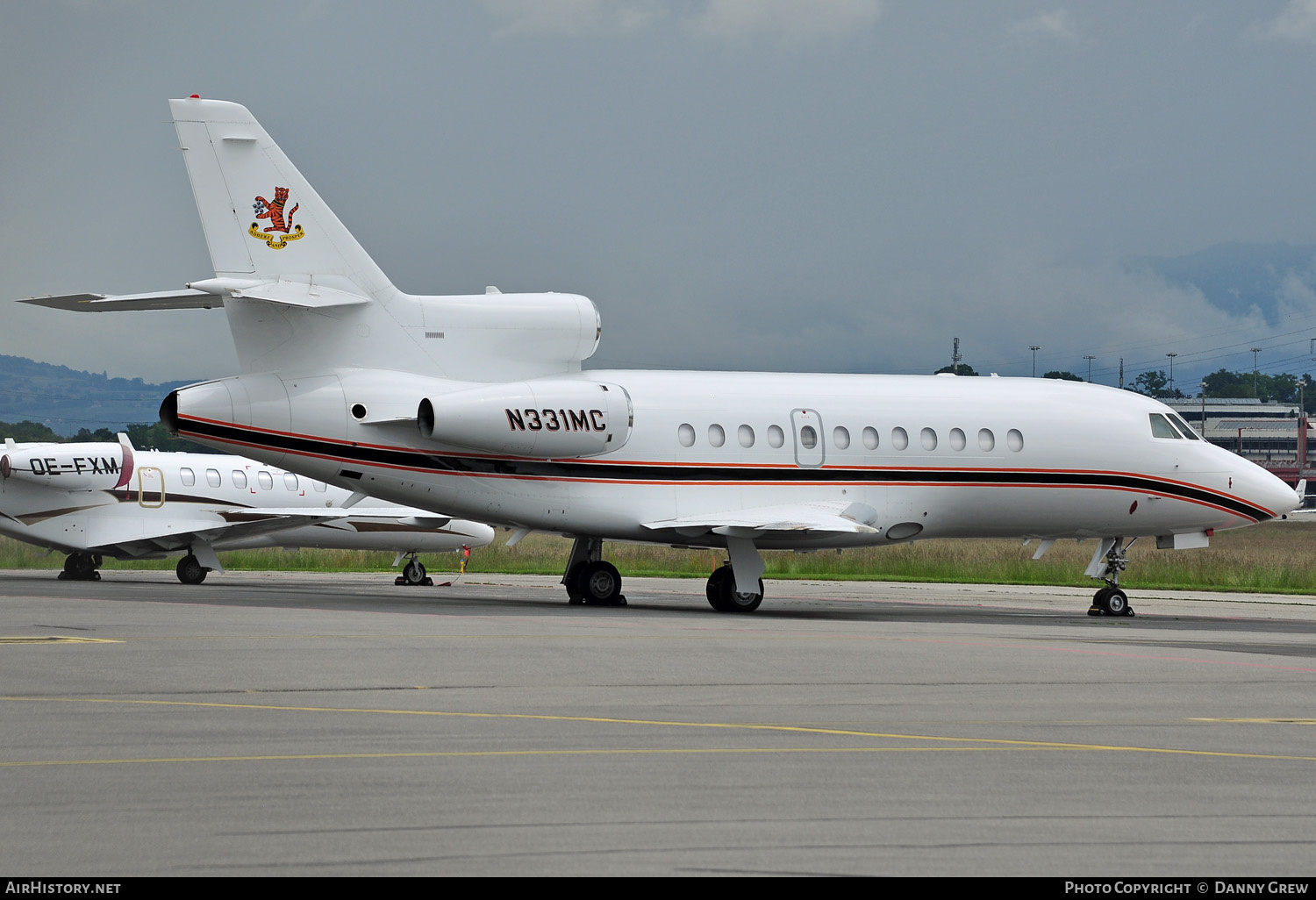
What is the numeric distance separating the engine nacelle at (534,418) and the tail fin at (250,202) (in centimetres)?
259

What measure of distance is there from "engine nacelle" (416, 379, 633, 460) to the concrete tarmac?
403cm

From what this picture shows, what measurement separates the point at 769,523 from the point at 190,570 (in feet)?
61.0

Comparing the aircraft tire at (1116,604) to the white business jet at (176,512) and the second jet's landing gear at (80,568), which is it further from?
the second jet's landing gear at (80,568)

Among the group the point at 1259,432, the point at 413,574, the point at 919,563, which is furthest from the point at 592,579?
the point at 1259,432

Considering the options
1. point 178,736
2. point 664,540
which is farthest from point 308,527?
point 178,736

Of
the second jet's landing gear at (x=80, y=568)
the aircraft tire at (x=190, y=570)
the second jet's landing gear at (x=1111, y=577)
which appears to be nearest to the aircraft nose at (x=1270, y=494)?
the second jet's landing gear at (x=1111, y=577)

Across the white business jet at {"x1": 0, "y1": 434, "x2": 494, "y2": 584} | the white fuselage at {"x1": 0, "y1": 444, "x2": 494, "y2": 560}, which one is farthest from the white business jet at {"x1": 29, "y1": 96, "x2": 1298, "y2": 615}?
the white business jet at {"x1": 0, "y1": 434, "x2": 494, "y2": 584}

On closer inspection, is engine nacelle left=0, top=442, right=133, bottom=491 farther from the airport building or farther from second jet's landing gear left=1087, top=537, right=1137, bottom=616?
the airport building

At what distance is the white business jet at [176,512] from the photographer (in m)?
34.0

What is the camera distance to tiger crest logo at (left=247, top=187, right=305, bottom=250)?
67.4 ft

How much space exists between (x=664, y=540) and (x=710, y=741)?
13.8 meters

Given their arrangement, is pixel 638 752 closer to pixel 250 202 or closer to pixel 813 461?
pixel 250 202

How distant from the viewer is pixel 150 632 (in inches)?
624
